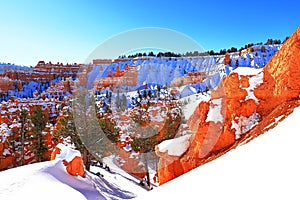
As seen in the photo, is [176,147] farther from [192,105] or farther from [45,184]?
[192,105]

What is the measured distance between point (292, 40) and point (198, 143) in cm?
424

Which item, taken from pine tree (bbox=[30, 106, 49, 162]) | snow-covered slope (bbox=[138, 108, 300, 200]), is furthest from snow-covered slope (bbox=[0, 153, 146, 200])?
pine tree (bbox=[30, 106, 49, 162])

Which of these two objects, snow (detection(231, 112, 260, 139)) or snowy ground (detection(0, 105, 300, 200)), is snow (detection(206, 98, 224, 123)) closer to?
snow (detection(231, 112, 260, 139))

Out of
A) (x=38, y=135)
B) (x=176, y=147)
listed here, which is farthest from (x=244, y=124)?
(x=38, y=135)

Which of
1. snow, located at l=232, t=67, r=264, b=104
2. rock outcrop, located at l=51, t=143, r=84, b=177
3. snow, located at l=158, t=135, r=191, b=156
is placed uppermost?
snow, located at l=232, t=67, r=264, b=104

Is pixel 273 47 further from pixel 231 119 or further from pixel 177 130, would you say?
pixel 231 119

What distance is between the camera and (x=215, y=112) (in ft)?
26.4

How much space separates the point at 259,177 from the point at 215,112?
506 centimetres

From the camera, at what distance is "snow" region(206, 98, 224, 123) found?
7779 millimetres

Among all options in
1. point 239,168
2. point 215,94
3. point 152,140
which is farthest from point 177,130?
point 239,168

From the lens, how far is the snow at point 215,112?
25.5 ft

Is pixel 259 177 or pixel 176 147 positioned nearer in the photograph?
pixel 259 177

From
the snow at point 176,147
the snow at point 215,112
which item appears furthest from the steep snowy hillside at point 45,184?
the snow at point 215,112

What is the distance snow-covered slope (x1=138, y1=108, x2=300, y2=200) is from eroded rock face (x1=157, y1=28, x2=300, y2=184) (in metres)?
2.64
